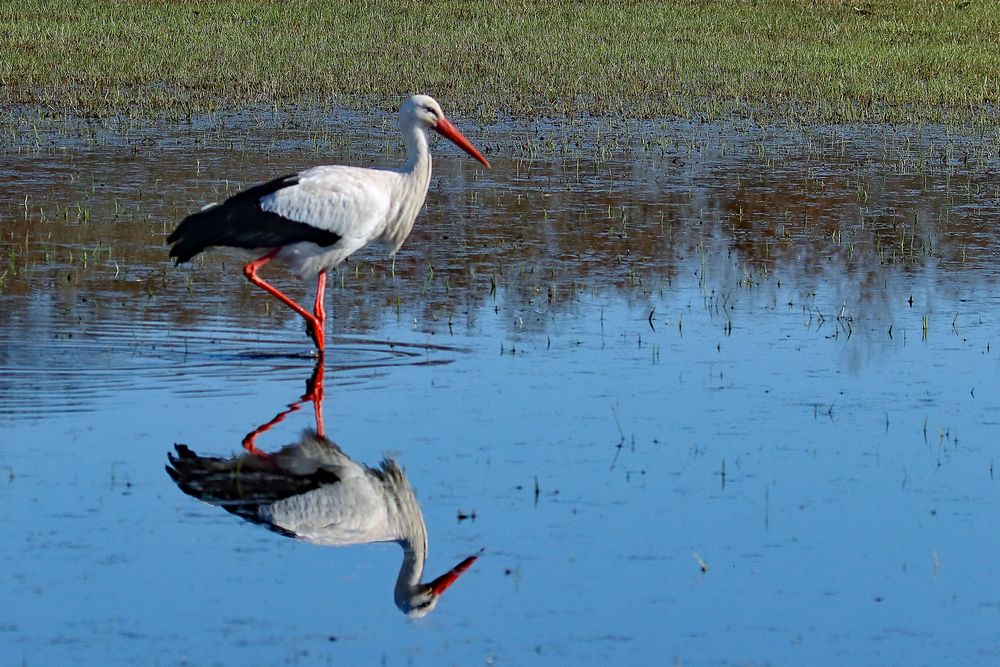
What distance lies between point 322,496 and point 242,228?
283 centimetres

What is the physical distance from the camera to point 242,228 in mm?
8914

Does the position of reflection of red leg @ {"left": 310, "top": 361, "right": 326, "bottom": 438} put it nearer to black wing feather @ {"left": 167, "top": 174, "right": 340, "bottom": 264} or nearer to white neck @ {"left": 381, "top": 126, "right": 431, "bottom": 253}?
black wing feather @ {"left": 167, "top": 174, "right": 340, "bottom": 264}

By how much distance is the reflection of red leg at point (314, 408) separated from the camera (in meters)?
7.17

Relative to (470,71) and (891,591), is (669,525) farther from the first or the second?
(470,71)

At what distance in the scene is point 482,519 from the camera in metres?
6.25

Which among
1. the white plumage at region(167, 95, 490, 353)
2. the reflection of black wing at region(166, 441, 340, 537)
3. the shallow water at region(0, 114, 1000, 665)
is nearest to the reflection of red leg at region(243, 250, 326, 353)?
the white plumage at region(167, 95, 490, 353)

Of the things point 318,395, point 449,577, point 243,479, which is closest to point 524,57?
point 318,395

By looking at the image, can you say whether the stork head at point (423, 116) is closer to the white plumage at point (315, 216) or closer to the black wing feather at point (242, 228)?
the white plumage at point (315, 216)

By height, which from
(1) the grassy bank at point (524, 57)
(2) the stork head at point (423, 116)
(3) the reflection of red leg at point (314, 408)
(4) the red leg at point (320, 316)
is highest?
(1) the grassy bank at point (524, 57)

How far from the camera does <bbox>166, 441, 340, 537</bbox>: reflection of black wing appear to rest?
6410 mm

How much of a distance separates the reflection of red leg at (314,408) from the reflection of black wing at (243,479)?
0.16m

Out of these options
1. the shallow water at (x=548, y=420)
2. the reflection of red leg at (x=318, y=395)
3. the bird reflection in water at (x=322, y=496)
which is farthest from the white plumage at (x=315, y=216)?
the bird reflection in water at (x=322, y=496)

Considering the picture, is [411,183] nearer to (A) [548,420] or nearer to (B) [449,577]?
(A) [548,420]

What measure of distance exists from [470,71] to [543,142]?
4.72 metres
